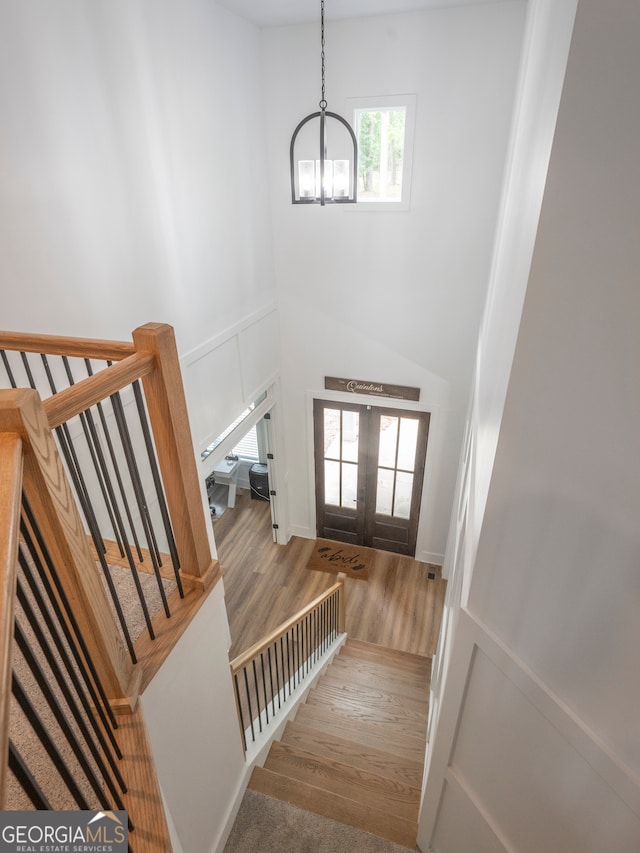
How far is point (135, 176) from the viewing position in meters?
3.06

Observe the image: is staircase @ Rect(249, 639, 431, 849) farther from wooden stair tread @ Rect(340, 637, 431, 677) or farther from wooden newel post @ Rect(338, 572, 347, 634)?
wooden newel post @ Rect(338, 572, 347, 634)

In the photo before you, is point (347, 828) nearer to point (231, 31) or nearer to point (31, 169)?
point (31, 169)

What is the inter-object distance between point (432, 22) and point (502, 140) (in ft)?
3.50

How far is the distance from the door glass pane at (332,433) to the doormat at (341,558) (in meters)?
1.33

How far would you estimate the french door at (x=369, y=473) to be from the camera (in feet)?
18.2

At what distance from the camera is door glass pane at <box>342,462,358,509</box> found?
237 inches

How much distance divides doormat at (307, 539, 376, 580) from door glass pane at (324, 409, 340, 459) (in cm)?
133

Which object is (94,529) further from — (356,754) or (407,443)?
(407,443)

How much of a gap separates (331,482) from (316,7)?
15.6 feet

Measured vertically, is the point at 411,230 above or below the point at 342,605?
above

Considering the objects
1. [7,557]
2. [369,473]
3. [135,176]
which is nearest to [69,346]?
[7,557]

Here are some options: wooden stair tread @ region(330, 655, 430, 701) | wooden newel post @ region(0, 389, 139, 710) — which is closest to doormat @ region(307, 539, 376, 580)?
wooden stair tread @ region(330, 655, 430, 701)

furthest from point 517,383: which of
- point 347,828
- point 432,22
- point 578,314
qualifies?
point 432,22

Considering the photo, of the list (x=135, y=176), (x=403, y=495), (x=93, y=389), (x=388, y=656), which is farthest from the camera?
(x=403, y=495)
